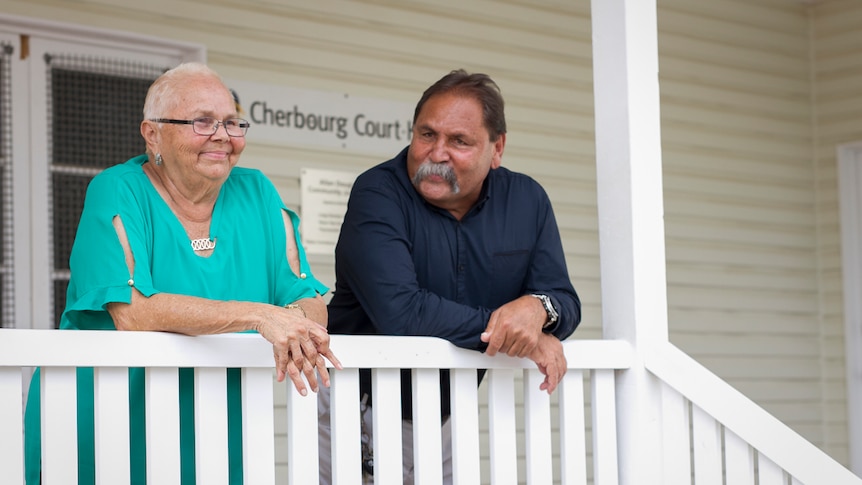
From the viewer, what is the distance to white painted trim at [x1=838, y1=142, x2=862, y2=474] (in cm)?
707

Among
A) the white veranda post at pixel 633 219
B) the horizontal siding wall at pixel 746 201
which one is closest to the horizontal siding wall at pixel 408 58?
the horizontal siding wall at pixel 746 201

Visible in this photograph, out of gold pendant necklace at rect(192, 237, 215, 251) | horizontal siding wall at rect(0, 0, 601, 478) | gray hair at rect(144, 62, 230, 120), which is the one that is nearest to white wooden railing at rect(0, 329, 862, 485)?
gold pendant necklace at rect(192, 237, 215, 251)

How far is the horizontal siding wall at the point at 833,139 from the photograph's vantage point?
7.07m

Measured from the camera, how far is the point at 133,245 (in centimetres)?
247

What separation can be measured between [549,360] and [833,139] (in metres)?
4.88

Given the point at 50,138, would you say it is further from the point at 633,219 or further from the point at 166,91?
the point at 633,219

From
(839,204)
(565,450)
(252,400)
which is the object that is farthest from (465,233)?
(839,204)

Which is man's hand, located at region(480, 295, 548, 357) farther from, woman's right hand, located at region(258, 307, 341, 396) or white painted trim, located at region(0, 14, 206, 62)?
white painted trim, located at region(0, 14, 206, 62)

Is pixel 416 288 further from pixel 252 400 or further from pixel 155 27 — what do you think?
pixel 155 27

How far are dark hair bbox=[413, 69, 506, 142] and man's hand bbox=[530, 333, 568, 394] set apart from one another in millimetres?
608

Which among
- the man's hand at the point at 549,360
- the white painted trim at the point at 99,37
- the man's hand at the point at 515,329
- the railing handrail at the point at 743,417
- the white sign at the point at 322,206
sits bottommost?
the railing handrail at the point at 743,417

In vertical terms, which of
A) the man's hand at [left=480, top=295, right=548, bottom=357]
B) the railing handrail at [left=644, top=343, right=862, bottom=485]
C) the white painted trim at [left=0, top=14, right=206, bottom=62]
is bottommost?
the railing handrail at [left=644, top=343, right=862, bottom=485]

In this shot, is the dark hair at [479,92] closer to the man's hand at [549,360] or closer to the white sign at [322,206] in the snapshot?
the man's hand at [549,360]

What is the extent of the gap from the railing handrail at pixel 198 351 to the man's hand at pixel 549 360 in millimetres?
56
